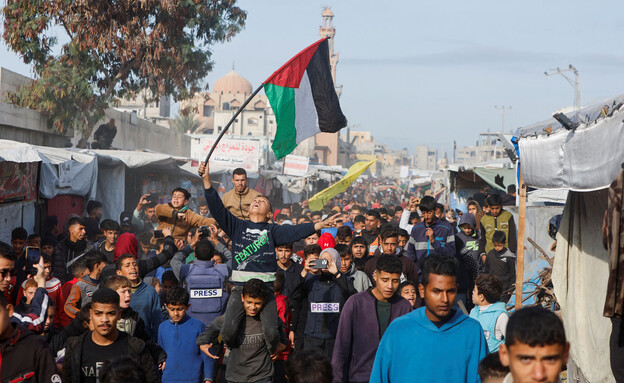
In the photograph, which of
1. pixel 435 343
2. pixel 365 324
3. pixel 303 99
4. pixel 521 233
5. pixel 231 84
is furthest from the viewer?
pixel 231 84

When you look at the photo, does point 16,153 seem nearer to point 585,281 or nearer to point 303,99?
point 303,99

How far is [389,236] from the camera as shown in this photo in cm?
879

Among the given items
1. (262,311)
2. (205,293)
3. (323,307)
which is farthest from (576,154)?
(205,293)

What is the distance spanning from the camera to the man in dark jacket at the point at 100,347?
15.3ft

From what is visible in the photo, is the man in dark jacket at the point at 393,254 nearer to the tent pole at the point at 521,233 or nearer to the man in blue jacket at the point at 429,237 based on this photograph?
the man in blue jacket at the point at 429,237

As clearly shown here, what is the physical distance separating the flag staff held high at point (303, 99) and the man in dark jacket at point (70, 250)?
287 centimetres

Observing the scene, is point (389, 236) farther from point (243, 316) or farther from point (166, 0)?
point (166, 0)

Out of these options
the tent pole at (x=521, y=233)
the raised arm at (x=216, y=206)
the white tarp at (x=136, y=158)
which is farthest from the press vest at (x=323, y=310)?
the white tarp at (x=136, y=158)

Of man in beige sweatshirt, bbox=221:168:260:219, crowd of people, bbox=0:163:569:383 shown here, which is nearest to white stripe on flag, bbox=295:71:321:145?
man in beige sweatshirt, bbox=221:168:260:219

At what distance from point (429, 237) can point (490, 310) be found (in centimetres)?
331

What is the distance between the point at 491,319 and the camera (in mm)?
6312

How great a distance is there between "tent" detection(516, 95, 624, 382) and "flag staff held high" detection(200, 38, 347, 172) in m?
2.98

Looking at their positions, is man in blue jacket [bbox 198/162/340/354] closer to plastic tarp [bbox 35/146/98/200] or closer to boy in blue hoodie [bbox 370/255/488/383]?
boy in blue hoodie [bbox 370/255/488/383]

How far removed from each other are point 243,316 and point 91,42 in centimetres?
1324
